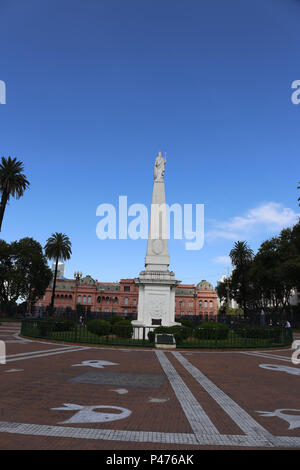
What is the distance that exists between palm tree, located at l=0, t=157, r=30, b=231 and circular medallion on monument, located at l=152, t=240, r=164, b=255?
56.3 ft

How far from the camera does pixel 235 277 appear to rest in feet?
191

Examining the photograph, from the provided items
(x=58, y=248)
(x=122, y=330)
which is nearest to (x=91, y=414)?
(x=122, y=330)

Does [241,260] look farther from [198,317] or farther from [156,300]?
[156,300]

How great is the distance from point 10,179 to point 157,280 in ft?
68.9

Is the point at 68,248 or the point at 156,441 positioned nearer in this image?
the point at 156,441

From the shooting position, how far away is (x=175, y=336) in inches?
664

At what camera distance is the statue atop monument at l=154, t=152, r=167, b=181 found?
81.5 feet

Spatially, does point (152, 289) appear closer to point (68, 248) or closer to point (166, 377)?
point (166, 377)

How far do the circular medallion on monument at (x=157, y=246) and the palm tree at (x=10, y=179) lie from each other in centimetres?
1717

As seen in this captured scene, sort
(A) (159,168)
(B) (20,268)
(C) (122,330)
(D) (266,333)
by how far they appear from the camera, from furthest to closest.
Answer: (B) (20,268) < (A) (159,168) < (D) (266,333) < (C) (122,330)

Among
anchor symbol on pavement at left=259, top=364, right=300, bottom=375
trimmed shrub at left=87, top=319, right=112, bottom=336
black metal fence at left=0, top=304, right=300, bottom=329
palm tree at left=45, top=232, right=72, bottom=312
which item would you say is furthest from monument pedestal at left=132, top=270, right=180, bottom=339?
palm tree at left=45, top=232, right=72, bottom=312

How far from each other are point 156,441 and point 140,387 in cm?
326

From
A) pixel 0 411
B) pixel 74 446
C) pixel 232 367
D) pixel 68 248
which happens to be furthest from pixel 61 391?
pixel 68 248

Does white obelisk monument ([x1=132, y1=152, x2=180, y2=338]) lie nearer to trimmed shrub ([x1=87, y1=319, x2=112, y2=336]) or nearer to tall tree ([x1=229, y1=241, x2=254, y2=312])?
trimmed shrub ([x1=87, y1=319, x2=112, y2=336])
